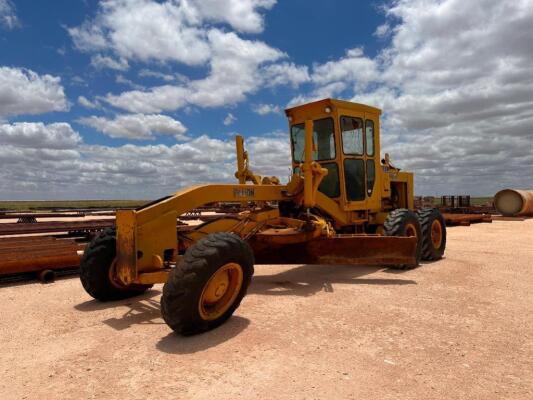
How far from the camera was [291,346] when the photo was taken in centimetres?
390


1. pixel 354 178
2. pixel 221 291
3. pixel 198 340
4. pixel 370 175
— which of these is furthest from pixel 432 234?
pixel 198 340

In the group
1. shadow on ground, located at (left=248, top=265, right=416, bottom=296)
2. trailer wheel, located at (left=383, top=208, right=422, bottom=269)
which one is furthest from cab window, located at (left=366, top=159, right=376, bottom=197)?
shadow on ground, located at (left=248, top=265, right=416, bottom=296)

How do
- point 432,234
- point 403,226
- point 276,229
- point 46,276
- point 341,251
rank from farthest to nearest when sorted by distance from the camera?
1. point 432,234
2. point 403,226
3. point 46,276
4. point 276,229
5. point 341,251

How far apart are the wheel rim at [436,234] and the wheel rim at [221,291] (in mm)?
5759

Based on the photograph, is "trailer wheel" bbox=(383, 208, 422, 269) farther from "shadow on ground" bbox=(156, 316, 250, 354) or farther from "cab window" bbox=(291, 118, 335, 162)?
"shadow on ground" bbox=(156, 316, 250, 354)

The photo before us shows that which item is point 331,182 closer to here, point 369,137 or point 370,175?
point 370,175

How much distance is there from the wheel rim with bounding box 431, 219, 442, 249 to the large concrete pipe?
17.4m

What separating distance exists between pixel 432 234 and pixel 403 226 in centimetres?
187

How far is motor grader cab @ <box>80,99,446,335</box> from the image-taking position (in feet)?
14.2

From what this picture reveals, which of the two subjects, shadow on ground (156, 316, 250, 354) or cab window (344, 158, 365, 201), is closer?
shadow on ground (156, 316, 250, 354)

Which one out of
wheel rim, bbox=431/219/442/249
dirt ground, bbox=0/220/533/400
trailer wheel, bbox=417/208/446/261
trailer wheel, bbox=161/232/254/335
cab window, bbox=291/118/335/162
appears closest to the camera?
dirt ground, bbox=0/220/533/400

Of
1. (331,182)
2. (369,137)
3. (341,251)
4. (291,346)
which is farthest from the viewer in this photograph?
(369,137)

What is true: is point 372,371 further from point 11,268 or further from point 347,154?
point 11,268

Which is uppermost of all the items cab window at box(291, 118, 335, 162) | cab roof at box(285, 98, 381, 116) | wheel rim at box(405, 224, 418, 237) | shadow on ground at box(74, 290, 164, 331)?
cab roof at box(285, 98, 381, 116)
